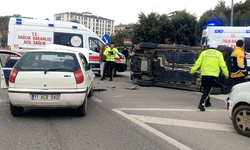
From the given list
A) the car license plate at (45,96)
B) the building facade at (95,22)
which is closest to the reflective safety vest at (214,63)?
the car license plate at (45,96)

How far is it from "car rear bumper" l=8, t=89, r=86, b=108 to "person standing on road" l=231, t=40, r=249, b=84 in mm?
4150

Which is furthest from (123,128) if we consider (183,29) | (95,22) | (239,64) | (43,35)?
(95,22)

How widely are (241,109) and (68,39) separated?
9963mm

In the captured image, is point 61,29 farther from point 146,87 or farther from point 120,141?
point 120,141

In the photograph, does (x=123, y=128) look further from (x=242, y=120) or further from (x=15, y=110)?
(x=15, y=110)

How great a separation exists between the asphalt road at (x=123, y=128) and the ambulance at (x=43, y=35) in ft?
18.6

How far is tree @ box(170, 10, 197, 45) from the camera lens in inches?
1156

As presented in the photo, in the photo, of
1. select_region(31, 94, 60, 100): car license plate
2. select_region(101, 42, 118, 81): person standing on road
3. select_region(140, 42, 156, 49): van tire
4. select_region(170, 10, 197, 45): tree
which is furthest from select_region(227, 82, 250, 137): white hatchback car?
select_region(170, 10, 197, 45): tree

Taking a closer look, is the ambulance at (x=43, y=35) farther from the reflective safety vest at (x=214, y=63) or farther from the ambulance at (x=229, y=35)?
the reflective safety vest at (x=214, y=63)

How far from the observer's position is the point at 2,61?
703cm

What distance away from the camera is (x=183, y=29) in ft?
95.7

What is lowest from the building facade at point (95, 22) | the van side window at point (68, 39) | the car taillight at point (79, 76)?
the car taillight at point (79, 76)

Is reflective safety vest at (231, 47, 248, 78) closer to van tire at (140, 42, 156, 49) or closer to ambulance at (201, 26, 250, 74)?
van tire at (140, 42, 156, 49)

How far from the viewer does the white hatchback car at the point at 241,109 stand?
185 inches
